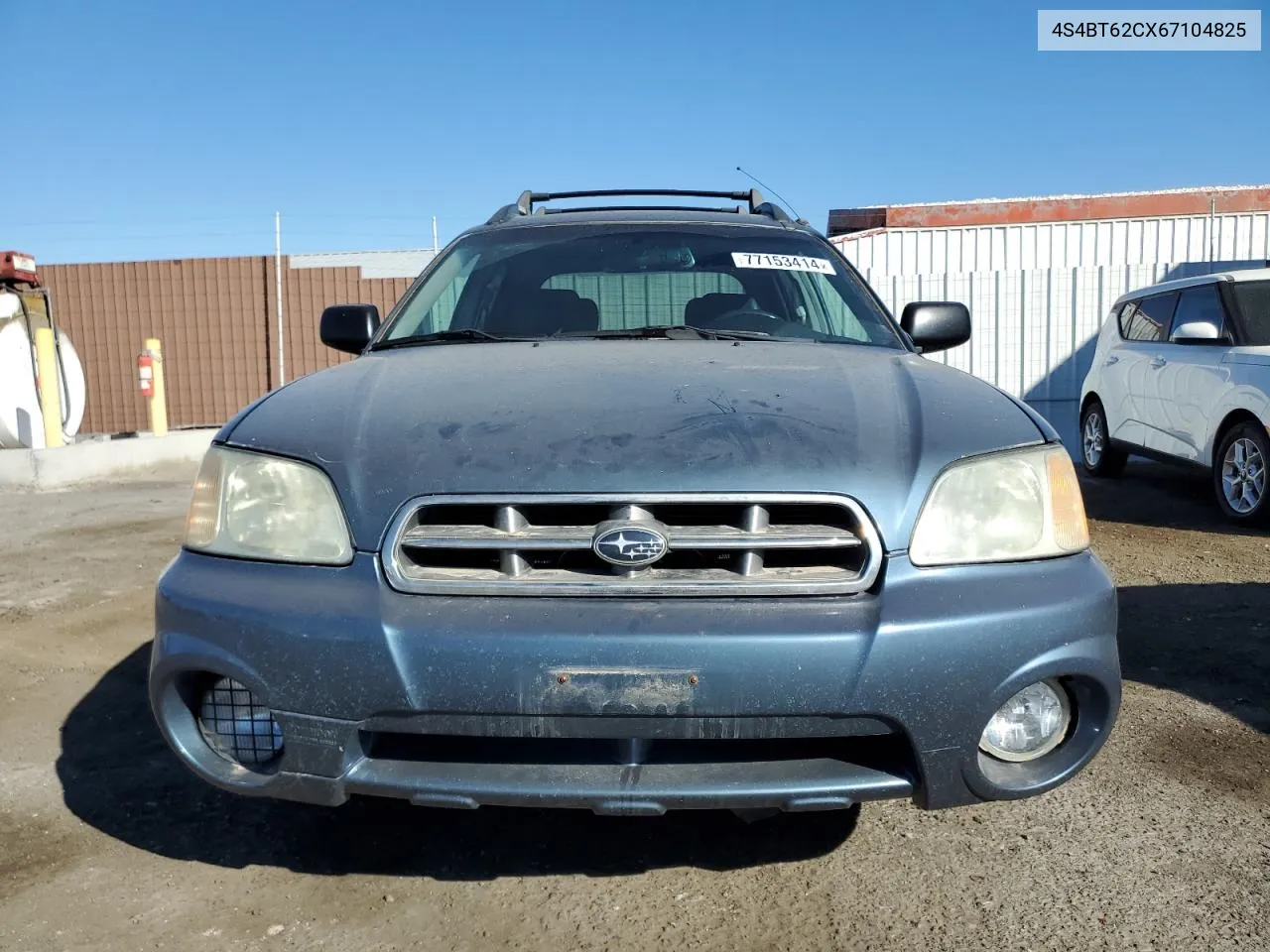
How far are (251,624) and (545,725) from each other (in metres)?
0.56

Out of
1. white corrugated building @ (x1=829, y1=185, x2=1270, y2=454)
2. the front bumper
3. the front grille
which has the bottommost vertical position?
the front bumper

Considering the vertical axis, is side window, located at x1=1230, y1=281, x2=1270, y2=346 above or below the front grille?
above

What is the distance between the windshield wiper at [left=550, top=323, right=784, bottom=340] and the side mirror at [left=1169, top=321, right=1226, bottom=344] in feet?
16.5

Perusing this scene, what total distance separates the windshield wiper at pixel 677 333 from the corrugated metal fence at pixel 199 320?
11433 mm

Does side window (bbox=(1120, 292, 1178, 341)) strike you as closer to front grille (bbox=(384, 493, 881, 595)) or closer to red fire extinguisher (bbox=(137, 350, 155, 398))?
front grille (bbox=(384, 493, 881, 595))

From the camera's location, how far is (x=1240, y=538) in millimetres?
5992

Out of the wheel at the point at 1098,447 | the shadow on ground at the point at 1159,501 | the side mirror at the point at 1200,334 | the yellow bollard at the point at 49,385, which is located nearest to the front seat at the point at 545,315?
the shadow on ground at the point at 1159,501

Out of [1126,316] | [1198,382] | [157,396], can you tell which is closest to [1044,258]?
[1126,316]

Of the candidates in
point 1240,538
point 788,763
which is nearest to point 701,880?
point 788,763

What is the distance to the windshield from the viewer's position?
3061 millimetres

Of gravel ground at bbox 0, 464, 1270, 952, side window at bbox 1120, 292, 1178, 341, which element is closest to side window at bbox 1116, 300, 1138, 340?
side window at bbox 1120, 292, 1178, 341

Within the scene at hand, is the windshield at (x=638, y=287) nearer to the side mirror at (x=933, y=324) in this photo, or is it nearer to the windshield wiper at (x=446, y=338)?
the windshield wiper at (x=446, y=338)

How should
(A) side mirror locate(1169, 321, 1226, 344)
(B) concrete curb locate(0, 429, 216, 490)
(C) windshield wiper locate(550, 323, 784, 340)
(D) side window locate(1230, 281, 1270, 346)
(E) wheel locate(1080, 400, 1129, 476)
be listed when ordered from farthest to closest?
(B) concrete curb locate(0, 429, 216, 490) → (E) wheel locate(1080, 400, 1129, 476) → (A) side mirror locate(1169, 321, 1226, 344) → (D) side window locate(1230, 281, 1270, 346) → (C) windshield wiper locate(550, 323, 784, 340)

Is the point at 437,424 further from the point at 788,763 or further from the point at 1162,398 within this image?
the point at 1162,398
